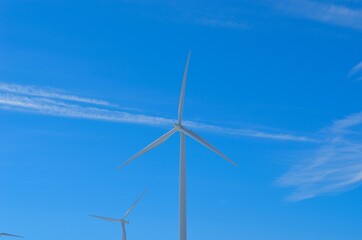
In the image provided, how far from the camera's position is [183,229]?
229 ft

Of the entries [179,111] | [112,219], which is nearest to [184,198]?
A: [179,111]

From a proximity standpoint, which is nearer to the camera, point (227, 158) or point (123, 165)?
point (227, 158)

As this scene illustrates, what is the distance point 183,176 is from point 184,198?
2.82 m

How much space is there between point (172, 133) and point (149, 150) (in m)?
3.63

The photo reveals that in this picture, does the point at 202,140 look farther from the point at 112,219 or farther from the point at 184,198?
the point at 112,219

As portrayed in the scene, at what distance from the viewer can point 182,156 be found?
74.6 m

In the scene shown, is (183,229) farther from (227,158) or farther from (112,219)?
(112,219)

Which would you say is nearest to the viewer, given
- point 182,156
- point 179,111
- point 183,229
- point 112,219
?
point 183,229

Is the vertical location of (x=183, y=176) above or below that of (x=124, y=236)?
below

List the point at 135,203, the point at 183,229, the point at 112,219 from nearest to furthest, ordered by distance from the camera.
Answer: the point at 183,229, the point at 135,203, the point at 112,219

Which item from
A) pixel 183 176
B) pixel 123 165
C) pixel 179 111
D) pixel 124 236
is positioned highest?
pixel 124 236

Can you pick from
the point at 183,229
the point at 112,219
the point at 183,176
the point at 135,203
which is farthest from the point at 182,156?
the point at 112,219

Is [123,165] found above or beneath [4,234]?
beneath

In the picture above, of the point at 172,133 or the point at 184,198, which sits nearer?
the point at 184,198
